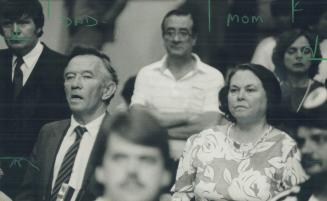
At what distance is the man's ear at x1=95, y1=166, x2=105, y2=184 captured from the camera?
3828 millimetres

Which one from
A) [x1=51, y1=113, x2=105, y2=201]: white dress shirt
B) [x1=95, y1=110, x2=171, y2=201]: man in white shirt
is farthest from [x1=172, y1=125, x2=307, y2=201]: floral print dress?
[x1=51, y1=113, x2=105, y2=201]: white dress shirt

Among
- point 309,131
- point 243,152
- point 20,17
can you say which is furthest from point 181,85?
point 20,17

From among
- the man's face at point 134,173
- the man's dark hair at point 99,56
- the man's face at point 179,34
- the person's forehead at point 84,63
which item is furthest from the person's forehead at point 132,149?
the man's face at point 179,34

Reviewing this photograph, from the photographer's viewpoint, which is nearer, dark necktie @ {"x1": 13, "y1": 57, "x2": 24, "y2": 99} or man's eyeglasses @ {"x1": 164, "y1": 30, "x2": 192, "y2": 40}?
man's eyeglasses @ {"x1": 164, "y1": 30, "x2": 192, "y2": 40}

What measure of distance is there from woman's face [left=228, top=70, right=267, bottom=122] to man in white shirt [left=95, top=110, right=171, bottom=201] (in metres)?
0.39

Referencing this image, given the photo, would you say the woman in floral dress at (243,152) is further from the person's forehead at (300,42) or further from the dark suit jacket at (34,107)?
the dark suit jacket at (34,107)

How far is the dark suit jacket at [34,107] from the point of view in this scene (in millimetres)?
3857

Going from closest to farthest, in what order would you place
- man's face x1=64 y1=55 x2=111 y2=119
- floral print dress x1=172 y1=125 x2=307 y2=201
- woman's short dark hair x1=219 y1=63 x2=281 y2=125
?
floral print dress x1=172 y1=125 x2=307 y2=201, woman's short dark hair x1=219 y1=63 x2=281 y2=125, man's face x1=64 y1=55 x2=111 y2=119

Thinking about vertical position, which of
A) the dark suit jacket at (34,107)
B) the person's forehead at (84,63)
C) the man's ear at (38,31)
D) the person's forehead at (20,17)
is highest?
the person's forehead at (20,17)

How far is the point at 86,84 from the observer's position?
3836 mm

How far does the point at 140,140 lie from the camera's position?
12.4ft

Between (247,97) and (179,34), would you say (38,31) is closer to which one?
(179,34)

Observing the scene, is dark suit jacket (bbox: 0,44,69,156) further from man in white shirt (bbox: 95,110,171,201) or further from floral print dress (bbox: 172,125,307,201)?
floral print dress (bbox: 172,125,307,201)

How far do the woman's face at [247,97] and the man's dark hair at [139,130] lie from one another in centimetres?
39
